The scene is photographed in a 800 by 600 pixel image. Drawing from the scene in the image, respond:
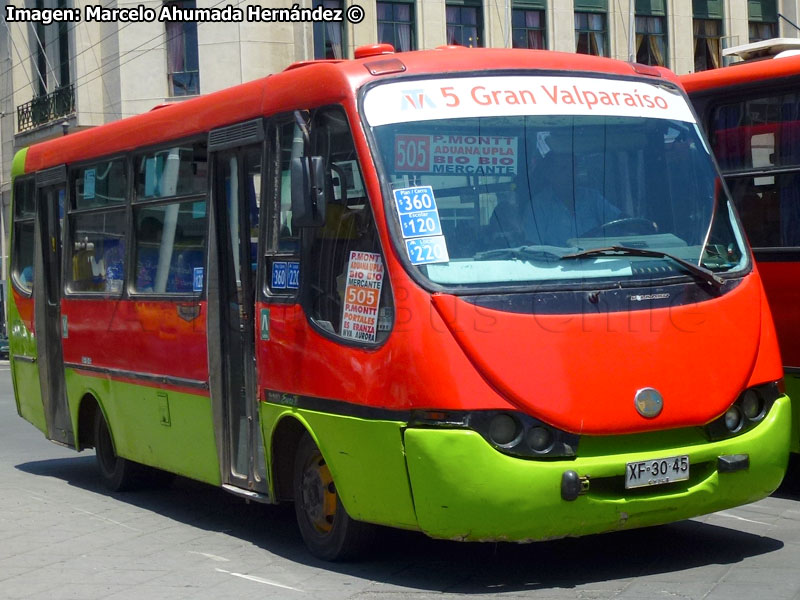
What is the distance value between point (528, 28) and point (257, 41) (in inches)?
303

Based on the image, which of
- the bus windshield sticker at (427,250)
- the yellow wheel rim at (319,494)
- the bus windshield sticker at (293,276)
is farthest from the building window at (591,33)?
the bus windshield sticker at (427,250)

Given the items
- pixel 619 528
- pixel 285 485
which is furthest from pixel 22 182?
pixel 619 528

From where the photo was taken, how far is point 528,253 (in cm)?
696

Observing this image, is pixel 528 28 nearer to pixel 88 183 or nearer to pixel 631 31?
pixel 631 31

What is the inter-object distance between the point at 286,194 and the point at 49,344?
483 centimetres

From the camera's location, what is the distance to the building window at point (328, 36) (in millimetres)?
34344

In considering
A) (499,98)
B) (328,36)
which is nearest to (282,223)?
(499,98)

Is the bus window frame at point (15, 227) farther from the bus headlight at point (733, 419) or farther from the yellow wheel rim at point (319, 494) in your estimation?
the bus headlight at point (733, 419)

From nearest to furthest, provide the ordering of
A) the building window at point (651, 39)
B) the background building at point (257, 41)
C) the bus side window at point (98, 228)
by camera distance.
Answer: the bus side window at point (98, 228) < the background building at point (257, 41) < the building window at point (651, 39)

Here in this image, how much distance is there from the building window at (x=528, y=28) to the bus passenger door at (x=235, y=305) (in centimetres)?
2830

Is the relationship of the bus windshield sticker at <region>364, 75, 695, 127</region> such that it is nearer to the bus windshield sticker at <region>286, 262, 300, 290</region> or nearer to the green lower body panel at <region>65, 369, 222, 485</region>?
the bus windshield sticker at <region>286, 262, 300, 290</region>

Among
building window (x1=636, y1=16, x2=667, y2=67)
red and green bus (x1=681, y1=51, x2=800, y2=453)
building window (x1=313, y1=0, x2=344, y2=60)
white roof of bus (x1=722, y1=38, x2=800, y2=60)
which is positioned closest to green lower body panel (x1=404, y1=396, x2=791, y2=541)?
red and green bus (x1=681, y1=51, x2=800, y2=453)

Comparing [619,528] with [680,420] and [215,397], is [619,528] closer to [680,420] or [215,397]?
[680,420]

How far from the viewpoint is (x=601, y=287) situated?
6922 millimetres
